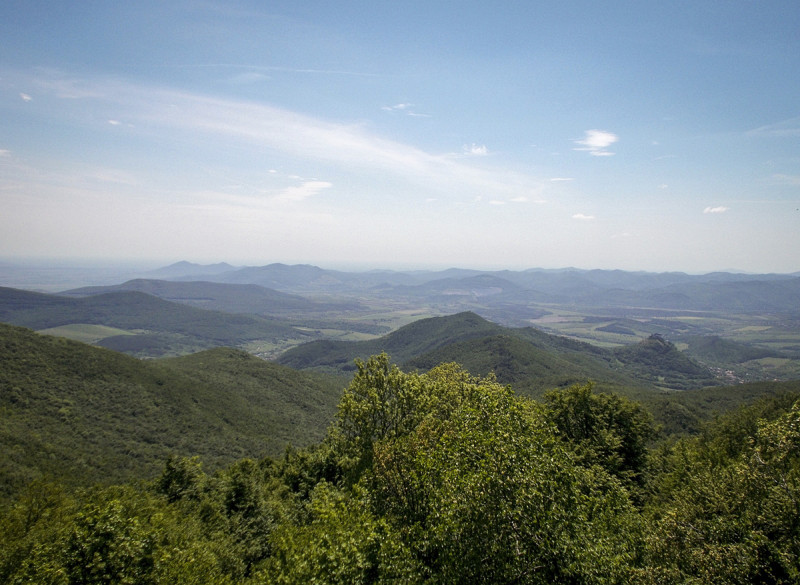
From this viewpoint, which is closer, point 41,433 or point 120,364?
point 41,433

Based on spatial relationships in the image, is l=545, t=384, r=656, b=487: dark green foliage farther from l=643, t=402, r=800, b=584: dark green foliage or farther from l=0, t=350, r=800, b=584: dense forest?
l=643, t=402, r=800, b=584: dark green foliage

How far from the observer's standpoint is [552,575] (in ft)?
42.3

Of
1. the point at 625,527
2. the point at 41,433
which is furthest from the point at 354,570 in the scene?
the point at 41,433

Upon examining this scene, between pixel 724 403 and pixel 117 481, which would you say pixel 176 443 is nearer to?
pixel 117 481

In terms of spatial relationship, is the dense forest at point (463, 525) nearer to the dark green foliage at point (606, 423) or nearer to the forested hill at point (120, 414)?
the dark green foliage at point (606, 423)

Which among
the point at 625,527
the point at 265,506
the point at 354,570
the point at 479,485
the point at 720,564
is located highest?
the point at 479,485

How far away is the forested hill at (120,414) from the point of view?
232 feet

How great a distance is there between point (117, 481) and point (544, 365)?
523 feet

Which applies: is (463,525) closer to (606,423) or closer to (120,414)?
(606,423)

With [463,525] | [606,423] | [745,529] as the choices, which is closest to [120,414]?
[606,423]

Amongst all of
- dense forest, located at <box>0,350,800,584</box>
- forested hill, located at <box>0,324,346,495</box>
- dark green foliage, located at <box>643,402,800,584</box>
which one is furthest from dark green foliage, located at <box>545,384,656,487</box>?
forested hill, located at <box>0,324,346,495</box>

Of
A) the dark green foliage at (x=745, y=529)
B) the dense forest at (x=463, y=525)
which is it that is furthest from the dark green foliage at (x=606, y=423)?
the dark green foliage at (x=745, y=529)

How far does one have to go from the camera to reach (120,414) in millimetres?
97000

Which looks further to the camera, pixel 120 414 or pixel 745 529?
pixel 120 414
